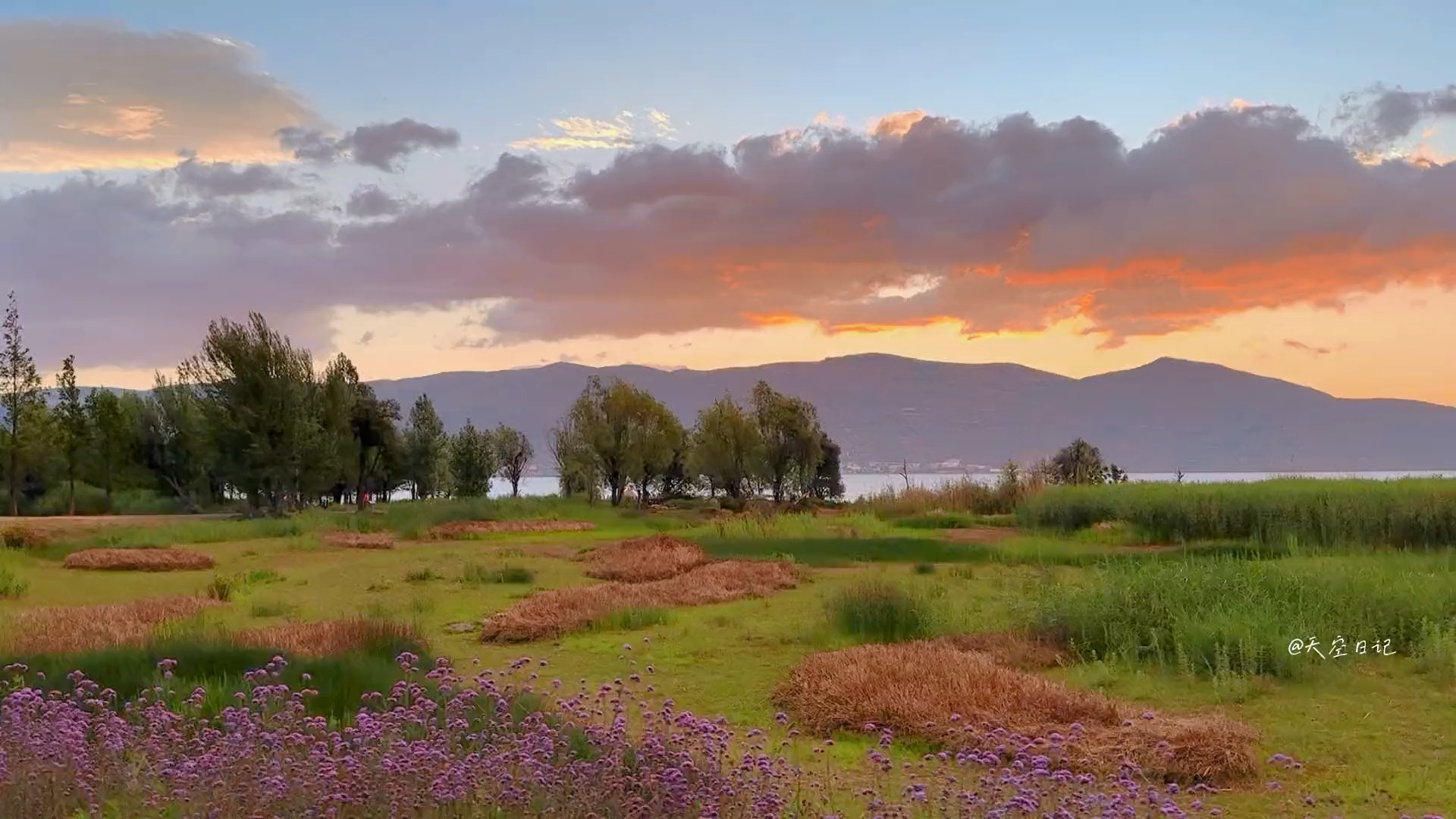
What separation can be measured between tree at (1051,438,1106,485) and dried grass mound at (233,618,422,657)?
147 feet

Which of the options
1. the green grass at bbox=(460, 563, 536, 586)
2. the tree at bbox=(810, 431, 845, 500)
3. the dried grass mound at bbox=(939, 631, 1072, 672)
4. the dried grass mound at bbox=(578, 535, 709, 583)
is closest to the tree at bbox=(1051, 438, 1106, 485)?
the tree at bbox=(810, 431, 845, 500)

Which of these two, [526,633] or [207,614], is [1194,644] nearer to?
[526,633]

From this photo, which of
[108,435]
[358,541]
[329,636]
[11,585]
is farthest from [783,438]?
[329,636]

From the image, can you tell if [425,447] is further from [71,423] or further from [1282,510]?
[1282,510]

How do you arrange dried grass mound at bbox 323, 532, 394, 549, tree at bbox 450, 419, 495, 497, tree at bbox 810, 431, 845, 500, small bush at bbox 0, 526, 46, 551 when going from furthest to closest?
tree at bbox 450, 419, 495, 497 < tree at bbox 810, 431, 845, 500 < dried grass mound at bbox 323, 532, 394, 549 < small bush at bbox 0, 526, 46, 551

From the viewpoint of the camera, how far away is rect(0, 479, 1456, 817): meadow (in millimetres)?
5078

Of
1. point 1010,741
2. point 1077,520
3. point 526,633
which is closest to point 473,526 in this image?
point 1077,520

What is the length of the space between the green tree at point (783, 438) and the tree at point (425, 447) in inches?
901

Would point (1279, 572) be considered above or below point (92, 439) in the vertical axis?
below

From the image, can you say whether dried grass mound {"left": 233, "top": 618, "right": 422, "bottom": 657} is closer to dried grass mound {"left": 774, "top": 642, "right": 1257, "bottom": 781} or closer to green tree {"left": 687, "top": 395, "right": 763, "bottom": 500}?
dried grass mound {"left": 774, "top": 642, "right": 1257, "bottom": 781}

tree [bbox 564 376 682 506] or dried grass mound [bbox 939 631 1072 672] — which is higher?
tree [bbox 564 376 682 506]

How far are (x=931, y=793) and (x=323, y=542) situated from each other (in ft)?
91.6

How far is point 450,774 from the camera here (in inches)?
182

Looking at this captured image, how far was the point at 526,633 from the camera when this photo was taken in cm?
1338
